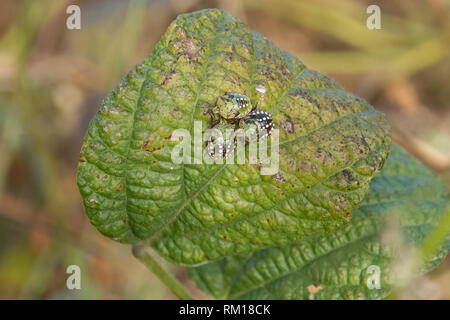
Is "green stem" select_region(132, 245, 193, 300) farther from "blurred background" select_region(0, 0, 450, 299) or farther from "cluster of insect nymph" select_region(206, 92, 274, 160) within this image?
"blurred background" select_region(0, 0, 450, 299)

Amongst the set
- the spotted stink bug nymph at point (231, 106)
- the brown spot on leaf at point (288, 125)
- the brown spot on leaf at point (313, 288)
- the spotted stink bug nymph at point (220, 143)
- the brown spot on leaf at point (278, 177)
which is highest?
the spotted stink bug nymph at point (231, 106)

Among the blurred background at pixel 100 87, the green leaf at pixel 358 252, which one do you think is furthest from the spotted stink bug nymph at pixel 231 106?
the blurred background at pixel 100 87

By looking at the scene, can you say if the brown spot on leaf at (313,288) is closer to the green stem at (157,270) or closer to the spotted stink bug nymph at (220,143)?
the green stem at (157,270)

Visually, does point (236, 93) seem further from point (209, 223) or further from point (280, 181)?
point (209, 223)

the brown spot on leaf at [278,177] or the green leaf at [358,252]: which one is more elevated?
the brown spot on leaf at [278,177]

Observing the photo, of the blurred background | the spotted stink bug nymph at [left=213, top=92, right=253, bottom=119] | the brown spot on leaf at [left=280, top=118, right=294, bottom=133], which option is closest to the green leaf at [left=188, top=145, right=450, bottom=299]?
the brown spot on leaf at [left=280, top=118, right=294, bottom=133]

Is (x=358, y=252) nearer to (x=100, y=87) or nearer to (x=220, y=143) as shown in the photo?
(x=220, y=143)
